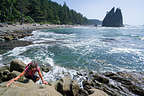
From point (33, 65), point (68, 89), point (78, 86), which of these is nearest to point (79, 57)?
point (78, 86)

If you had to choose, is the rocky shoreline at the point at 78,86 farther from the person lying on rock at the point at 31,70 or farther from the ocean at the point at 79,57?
the ocean at the point at 79,57

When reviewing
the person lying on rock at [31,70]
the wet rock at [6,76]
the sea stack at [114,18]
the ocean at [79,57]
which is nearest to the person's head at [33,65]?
the person lying on rock at [31,70]

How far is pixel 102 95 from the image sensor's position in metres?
4.95

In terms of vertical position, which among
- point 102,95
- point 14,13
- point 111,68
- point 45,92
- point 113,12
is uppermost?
point 113,12

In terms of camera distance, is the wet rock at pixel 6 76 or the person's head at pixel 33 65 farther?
the wet rock at pixel 6 76

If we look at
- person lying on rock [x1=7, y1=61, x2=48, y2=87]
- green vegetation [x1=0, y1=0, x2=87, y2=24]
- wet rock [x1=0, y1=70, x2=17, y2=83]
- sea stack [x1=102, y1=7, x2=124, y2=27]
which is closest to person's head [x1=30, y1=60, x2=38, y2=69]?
person lying on rock [x1=7, y1=61, x2=48, y2=87]

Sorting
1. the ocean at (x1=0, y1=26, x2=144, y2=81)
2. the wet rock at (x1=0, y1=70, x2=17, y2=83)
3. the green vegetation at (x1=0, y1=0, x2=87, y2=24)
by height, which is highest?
the green vegetation at (x1=0, y1=0, x2=87, y2=24)

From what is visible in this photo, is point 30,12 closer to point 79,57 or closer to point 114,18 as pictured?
point 79,57

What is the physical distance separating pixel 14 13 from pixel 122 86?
198 ft

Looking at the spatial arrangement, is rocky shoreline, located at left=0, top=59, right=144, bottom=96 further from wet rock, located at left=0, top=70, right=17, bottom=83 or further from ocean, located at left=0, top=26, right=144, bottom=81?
ocean, located at left=0, top=26, right=144, bottom=81

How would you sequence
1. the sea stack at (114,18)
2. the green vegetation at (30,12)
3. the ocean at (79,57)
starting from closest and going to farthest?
the ocean at (79,57), the green vegetation at (30,12), the sea stack at (114,18)

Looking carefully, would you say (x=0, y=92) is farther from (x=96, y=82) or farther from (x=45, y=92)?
(x=96, y=82)

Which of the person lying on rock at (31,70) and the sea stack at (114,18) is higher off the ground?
the sea stack at (114,18)

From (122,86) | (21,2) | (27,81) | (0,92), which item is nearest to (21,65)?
(27,81)
